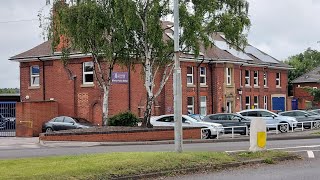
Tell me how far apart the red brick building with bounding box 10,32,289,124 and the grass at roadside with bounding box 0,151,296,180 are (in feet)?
54.9

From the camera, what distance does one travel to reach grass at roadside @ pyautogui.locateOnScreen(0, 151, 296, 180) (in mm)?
12242

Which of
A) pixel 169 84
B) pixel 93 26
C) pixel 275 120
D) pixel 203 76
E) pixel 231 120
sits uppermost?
pixel 93 26

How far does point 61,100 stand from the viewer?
140 ft

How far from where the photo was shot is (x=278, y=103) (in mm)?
58344

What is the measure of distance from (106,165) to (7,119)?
28609 mm

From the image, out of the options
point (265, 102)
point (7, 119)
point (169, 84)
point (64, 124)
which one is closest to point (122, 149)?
point (64, 124)

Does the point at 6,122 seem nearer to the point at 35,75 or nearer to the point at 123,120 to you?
the point at 35,75

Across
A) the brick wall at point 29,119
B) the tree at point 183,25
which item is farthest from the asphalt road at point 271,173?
the brick wall at point 29,119

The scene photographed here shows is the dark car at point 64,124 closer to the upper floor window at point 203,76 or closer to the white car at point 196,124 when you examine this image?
the white car at point 196,124

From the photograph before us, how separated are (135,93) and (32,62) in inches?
366

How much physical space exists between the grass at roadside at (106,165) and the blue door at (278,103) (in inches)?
1660

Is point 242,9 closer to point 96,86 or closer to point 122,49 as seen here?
point 122,49

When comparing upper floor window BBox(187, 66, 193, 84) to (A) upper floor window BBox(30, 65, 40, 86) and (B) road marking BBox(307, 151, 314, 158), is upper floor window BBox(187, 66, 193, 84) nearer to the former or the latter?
(A) upper floor window BBox(30, 65, 40, 86)

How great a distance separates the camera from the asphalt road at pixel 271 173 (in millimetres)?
13227
